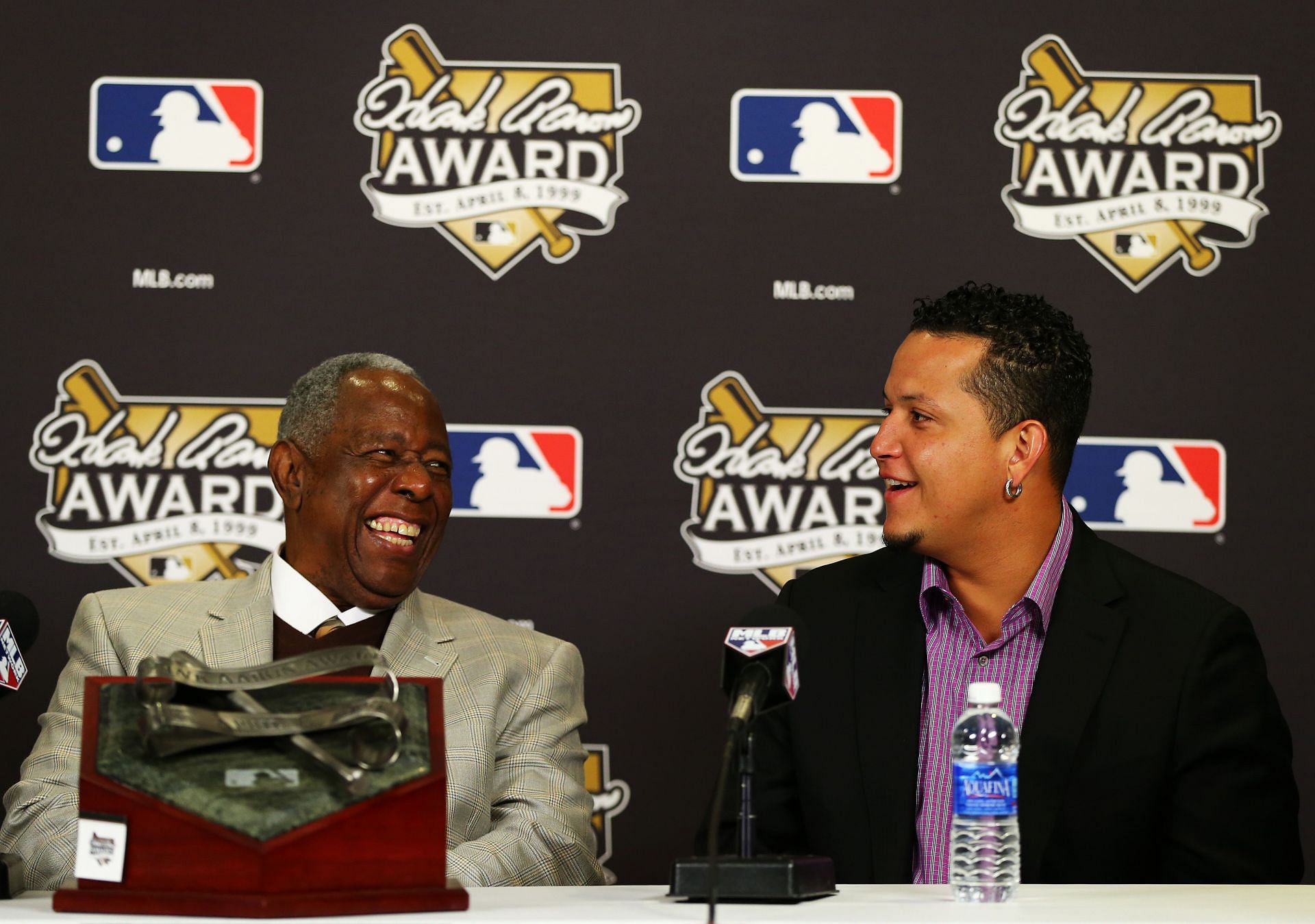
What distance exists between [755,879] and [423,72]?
7.34 feet

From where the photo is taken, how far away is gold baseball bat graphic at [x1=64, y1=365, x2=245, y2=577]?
322cm

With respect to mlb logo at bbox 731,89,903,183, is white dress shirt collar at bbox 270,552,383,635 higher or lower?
lower

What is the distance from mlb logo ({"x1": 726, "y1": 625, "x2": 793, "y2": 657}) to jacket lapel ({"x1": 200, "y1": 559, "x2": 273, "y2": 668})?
3.40 ft

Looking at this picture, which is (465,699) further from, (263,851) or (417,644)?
(263,851)

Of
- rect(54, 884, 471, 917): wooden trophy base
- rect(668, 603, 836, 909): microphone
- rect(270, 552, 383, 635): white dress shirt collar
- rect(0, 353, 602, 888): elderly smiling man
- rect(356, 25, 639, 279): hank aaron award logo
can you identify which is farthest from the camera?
rect(356, 25, 639, 279): hank aaron award logo

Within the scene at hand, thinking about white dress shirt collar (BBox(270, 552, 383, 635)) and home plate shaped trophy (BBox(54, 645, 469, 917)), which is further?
white dress shirt collar (BBox(270, 552, 383, 635))

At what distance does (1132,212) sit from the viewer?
3.33 meters

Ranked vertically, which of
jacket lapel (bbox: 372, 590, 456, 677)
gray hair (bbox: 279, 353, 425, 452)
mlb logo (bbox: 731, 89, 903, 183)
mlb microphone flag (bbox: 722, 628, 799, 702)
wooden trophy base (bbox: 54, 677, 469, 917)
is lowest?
wooden trophy base (bbox: 54, 677, 469, 917)

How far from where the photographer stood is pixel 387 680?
59.4 inches

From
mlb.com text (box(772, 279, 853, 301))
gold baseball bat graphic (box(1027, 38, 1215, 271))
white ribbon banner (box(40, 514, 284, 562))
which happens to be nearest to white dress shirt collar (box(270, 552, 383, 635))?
white ribbon banner (box(40, 514, 284, 562))

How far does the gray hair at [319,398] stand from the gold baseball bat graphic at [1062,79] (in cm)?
160

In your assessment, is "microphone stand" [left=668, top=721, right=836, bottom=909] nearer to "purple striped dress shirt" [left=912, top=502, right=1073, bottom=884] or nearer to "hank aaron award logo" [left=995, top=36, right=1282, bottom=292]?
"purple striped dress shirt" [left=912, top=502, right=1073, bottom=884]

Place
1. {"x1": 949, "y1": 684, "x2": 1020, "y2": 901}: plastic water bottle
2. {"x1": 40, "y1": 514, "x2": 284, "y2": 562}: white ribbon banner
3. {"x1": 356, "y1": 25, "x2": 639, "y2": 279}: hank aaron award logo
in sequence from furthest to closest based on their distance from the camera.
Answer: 1. {"x1": 356, "y1": 25, "x2": 639, "y2": 279}: hank aaron award logo
2. {"x1": 40, "y1": 514, "x2": 284, "y2": 562}: white ribbon banner
3. {"x1": 949, "y1": 684, "x2": 1020, "y2": 901}: plastic water bottle

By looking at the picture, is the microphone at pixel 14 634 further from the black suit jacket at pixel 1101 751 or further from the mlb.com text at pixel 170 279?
the mlb.com text at pixel 170 279
